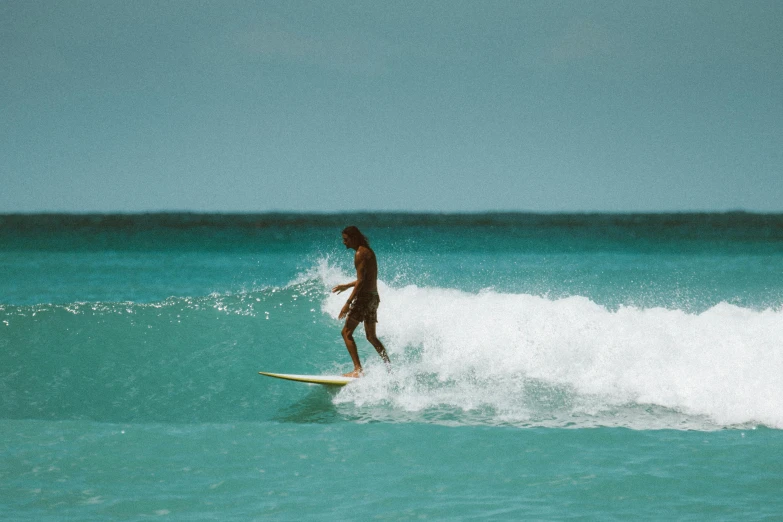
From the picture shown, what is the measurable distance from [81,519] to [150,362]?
5.99 metres

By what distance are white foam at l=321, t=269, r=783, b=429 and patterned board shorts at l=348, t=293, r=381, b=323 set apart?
0.79 m

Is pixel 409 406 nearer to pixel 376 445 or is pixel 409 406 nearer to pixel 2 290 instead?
pixel 376 445

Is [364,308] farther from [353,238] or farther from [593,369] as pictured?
[593,369]

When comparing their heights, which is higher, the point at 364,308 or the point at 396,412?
the point at 364,308

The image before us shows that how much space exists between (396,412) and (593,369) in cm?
274

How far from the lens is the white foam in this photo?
27.5 ft

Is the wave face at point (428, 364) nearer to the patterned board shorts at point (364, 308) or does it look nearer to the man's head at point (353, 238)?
the patterned board shorts at point (364, 308)

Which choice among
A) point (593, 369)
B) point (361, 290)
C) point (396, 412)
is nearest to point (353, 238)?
point (361, 290)

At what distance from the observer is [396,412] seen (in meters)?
8.55

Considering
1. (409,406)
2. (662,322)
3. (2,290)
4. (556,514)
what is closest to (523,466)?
(556,514)

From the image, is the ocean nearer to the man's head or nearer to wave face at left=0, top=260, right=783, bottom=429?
wave face at left=0, top=260, right=783, bottom=429

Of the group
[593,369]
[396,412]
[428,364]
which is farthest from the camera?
[428,364]

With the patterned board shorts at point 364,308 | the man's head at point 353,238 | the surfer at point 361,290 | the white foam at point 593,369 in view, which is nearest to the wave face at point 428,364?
the white foam at point 593,369

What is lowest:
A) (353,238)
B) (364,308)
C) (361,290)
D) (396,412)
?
(396,412)
